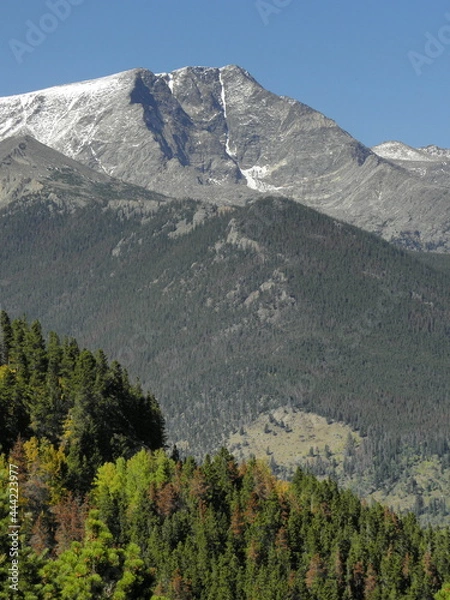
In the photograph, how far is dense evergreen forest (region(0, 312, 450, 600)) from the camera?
488 ft

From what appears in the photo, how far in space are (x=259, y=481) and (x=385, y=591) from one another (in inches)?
1038

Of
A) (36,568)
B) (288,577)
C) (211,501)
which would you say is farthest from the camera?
(211,501)

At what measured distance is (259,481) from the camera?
17738 cm

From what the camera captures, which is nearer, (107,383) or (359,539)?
(359,539)

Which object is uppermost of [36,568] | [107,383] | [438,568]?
[107,383]

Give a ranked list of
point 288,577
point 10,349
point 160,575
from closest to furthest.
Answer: point 160,575 → point 288,577 → point 10,349

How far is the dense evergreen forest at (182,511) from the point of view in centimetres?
14862

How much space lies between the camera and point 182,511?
16262 centimetres

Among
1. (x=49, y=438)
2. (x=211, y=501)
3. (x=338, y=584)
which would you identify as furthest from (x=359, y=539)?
(x=49, y=438)

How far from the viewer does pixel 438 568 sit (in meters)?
174

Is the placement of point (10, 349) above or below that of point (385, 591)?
above

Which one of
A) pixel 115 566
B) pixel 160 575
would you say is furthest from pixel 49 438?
pixel 115 566

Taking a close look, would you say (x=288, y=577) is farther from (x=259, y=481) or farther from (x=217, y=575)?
(x=259, y=481)

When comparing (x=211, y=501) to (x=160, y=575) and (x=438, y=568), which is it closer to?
(x=160, y=575)
